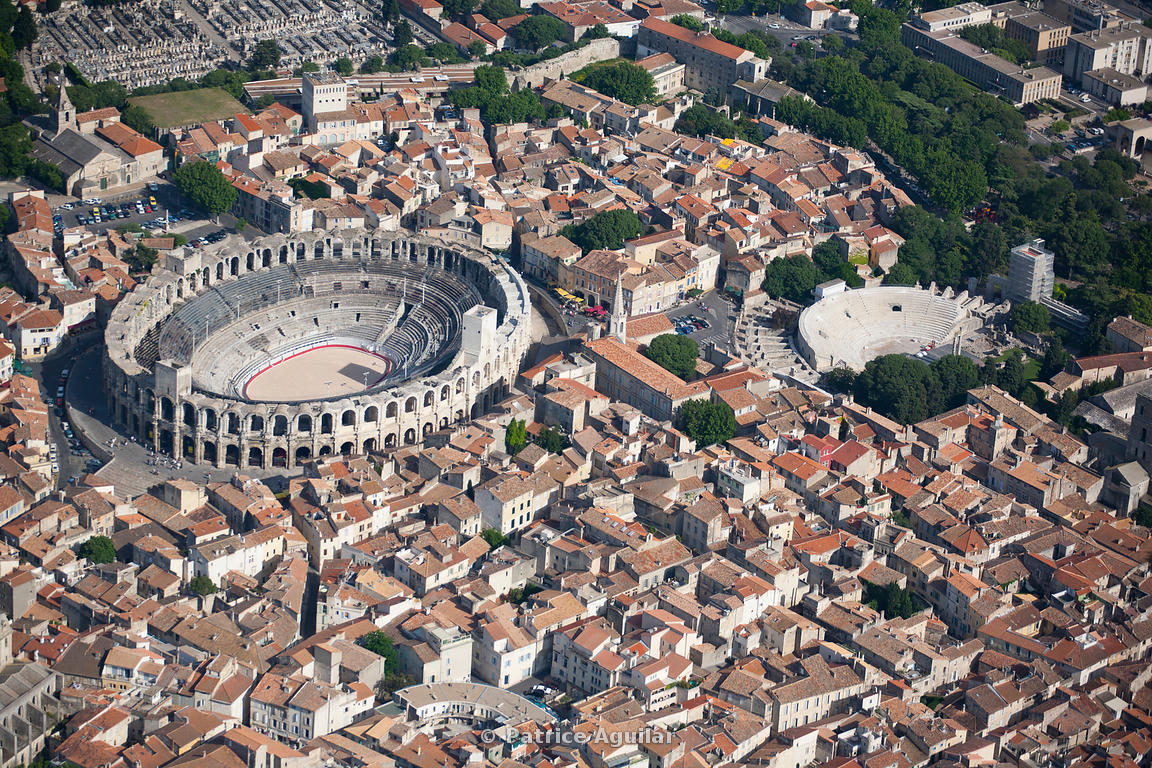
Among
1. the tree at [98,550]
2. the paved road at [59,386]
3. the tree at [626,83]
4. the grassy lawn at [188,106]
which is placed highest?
the grassy lawn at [188,106]

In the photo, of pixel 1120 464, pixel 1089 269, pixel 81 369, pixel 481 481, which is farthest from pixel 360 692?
pixel 1089 269

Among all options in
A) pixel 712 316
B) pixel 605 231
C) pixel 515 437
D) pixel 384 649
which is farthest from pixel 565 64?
pixel 384 649

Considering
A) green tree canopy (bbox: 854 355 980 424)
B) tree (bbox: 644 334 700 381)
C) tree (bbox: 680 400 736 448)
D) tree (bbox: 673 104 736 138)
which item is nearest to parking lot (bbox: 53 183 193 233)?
tree (bbox: 644 334 700 381)

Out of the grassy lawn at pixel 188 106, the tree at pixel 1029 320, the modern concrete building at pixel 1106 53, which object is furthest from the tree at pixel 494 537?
the modern concrete building at pixel 1106 53

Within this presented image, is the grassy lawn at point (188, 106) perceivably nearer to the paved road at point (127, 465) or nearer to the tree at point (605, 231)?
the tree at point (605, 231)

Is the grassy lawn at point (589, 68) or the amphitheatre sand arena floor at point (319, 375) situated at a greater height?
the grassy lawn at point (589, 68)

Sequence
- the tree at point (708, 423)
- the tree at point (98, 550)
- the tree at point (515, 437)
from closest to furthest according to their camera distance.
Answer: the tree at point (98, 550) → the tree at point (515, 437) → the tree at point (708, 423)

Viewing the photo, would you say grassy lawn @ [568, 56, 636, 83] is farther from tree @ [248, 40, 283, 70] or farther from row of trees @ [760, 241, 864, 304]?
row of trees @ [760, 241, 864, 304]
